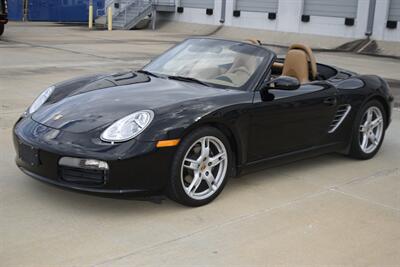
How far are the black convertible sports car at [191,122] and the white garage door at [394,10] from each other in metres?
17.5

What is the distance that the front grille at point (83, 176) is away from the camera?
3967 millimetres

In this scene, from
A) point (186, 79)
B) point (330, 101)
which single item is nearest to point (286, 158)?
point (330, 101)

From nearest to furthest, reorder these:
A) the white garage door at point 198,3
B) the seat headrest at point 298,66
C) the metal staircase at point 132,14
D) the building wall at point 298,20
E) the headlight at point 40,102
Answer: the headlight at point 40,102
the seat headrest at point 298,66
the building wall at point 298,20
the white garage door at point 198,3
the metal staircase at point 132,14

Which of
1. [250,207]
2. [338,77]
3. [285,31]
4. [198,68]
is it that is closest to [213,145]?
[250,207]

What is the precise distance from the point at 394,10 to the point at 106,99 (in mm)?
20158

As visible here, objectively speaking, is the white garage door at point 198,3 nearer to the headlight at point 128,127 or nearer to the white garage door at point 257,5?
the white garage door at point 257,5

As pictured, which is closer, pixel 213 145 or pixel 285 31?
pixel 213 145

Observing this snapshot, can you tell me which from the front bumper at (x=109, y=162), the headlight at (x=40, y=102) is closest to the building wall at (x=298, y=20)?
the headlight at (x=40, y=102)

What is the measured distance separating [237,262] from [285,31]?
23.9 metres

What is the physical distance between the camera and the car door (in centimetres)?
477

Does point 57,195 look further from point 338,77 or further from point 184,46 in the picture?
point 338,77

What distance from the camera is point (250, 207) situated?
4.44 meters

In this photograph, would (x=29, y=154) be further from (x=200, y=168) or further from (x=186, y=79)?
(x=186, y=79)

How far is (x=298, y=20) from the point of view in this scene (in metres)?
25.8
